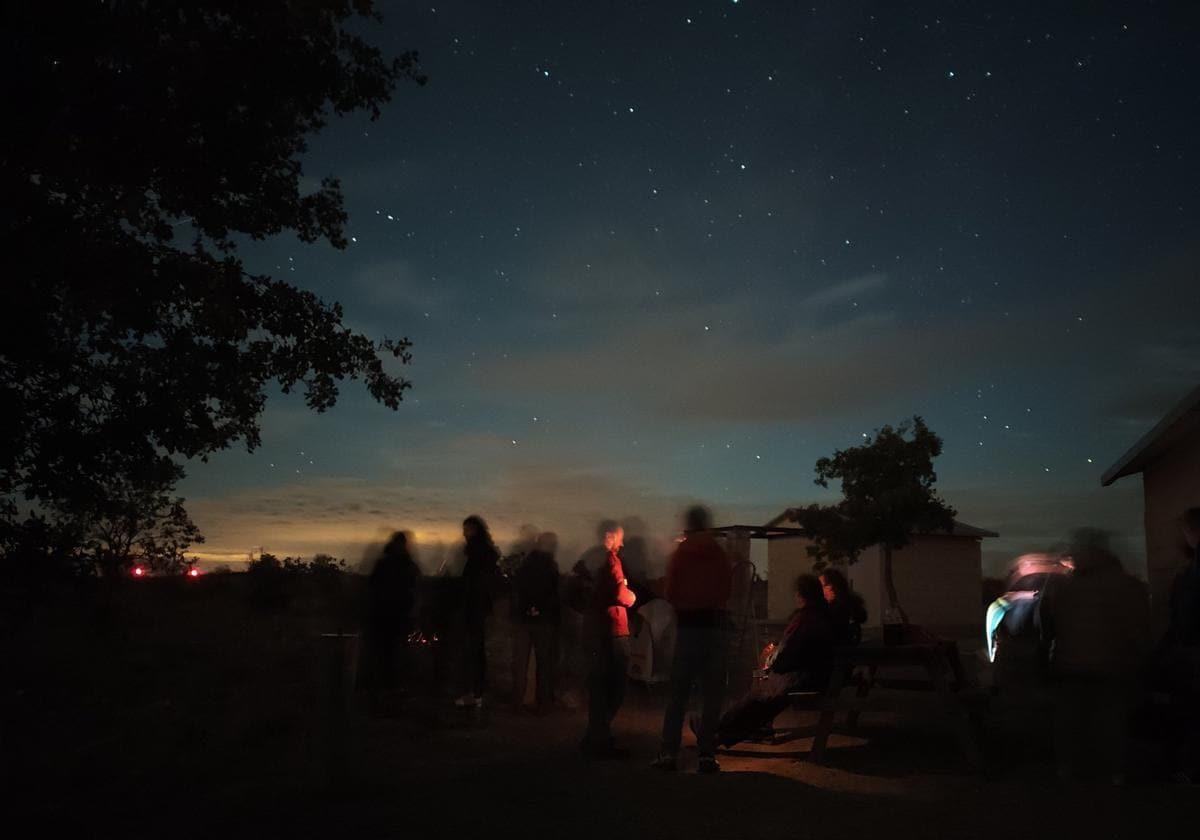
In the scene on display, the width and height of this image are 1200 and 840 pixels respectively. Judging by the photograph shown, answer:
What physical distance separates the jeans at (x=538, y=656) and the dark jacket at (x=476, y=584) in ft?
2.50

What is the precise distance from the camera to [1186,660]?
7.55m

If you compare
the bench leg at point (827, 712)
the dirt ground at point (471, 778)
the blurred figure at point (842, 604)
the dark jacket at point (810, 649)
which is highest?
the blurred figure at point (842, 604)

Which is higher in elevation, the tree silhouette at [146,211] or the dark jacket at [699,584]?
the tree silhouette at [146,211]

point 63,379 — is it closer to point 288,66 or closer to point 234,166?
point 234,166

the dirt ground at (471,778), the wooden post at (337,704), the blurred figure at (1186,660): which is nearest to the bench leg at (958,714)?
the dirt ground at (471,778)

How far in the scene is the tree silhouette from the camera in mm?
9164

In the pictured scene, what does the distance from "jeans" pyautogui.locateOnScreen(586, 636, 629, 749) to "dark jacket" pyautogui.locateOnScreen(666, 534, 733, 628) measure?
115cm

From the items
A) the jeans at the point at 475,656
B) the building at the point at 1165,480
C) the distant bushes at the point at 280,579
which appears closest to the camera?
Result: the jeans at the point at 475,656

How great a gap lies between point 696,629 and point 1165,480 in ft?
39.2

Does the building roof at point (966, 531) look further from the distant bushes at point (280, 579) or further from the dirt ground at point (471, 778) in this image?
the dirt ground at point (471, 778)

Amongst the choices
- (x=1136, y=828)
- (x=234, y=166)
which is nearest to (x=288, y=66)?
(x=234, y=166)

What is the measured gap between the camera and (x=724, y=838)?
5.56 m

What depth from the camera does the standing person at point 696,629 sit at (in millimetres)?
7773

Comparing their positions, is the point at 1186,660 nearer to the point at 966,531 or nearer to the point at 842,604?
the point at 842,604
